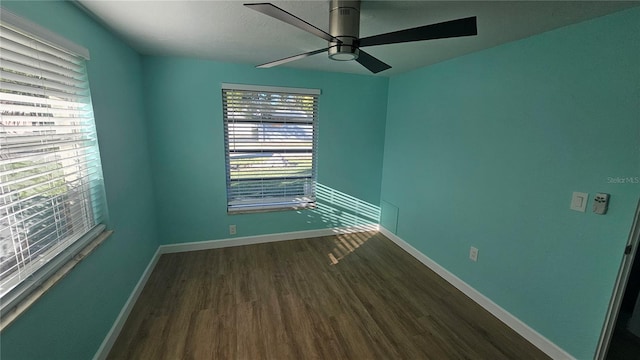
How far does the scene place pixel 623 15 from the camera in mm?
1425

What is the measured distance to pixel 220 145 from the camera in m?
2.98

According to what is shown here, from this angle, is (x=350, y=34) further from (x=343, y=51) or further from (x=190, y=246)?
(x=190, y=246)

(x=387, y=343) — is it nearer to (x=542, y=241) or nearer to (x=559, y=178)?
(x=542, y=241)

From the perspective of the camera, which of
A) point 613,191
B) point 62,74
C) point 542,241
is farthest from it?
point 542,241

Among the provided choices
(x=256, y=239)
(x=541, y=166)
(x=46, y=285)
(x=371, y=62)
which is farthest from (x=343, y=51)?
(x=256, y=239)

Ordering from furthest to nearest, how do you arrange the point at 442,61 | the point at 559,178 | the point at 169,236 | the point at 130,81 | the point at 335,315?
the point at 169,236, the point at 442,61, the point at 130,81, the point at 335,315, the point at 559,178

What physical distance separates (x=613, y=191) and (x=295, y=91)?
2.81m

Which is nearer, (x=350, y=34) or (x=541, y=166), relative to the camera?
(x=350, y=34)

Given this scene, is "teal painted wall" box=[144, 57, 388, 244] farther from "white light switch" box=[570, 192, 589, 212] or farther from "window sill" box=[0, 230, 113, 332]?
"white light switch" box=[570, 192, 589, 212]

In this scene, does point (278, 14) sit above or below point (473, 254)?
above

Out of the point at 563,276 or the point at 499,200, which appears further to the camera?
the point at 499,200

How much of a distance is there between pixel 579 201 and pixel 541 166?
31 centimetres

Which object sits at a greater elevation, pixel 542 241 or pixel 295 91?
pixel 295 91

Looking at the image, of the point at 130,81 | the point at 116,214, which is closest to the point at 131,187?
the point at 116,214
